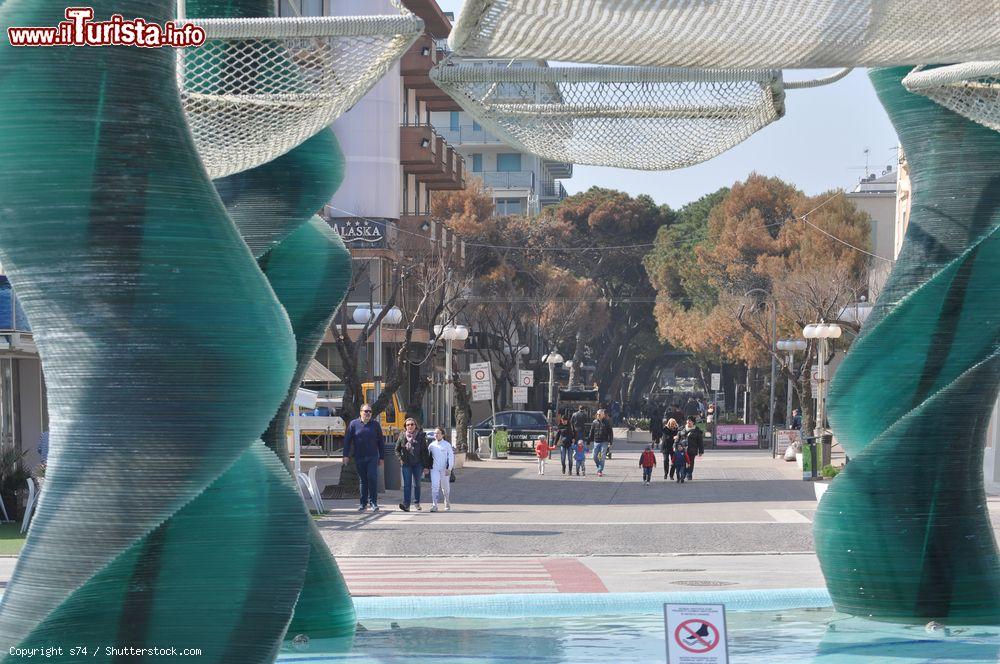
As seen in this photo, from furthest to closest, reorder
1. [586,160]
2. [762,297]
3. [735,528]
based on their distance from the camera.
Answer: [762,297], [735,528], [586,160]

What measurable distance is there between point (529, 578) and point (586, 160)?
26.5 ft

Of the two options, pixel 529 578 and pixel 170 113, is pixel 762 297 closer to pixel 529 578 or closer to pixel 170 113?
pixel 529 578

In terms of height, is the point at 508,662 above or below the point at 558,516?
above

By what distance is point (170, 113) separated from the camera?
6.75m

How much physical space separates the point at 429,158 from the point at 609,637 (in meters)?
47.7

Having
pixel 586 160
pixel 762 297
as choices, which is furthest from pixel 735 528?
pixel 762 297

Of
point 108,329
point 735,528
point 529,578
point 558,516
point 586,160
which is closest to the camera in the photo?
point 108,329

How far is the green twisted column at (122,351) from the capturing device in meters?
6.50

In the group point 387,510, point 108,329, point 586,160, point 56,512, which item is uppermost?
point 586,160

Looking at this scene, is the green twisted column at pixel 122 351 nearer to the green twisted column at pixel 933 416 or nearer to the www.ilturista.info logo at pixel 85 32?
the www.ilturista.info logo at pixel 85 32

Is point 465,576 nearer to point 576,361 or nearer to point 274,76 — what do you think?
point 274,76

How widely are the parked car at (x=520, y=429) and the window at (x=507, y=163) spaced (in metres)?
51.1

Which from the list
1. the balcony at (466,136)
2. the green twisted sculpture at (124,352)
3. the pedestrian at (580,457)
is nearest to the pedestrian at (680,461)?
the pedestrian at (580,457)

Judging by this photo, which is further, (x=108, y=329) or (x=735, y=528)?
(x=735, y=528)
